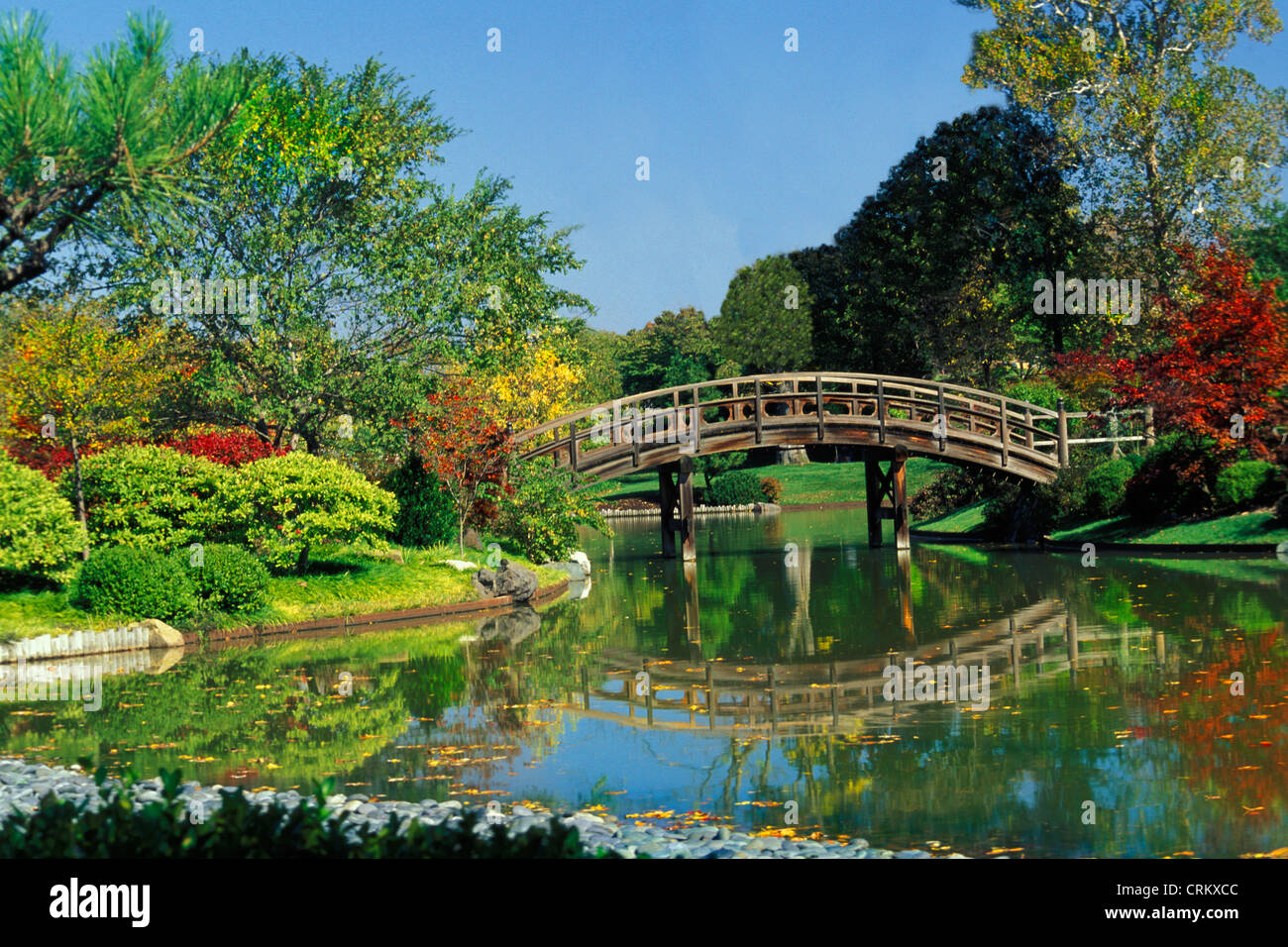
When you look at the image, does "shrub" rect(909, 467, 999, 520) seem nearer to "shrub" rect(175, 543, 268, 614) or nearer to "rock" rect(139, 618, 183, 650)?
"shrub" rect(175, 543, 268, 614)

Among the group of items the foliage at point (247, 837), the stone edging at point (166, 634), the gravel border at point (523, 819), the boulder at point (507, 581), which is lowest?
the gravel border at point (523, 819)

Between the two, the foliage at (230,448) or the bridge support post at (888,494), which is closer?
the foliage at (230,448)

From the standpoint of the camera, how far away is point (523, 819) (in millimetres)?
6961

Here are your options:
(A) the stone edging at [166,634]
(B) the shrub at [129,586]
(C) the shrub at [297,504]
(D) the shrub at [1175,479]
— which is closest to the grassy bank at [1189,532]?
(D) the shrub at [1175,479]

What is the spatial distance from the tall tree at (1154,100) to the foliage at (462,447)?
2383cm

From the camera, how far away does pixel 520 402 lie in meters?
39.6

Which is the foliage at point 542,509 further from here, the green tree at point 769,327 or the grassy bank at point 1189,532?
the green tree at point 769,327

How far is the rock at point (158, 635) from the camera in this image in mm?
16672

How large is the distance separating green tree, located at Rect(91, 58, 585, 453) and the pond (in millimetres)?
7670

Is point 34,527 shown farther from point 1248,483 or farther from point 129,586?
point 1248,483

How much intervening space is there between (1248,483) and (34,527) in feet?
72.0

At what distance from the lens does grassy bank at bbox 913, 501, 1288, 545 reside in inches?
910
